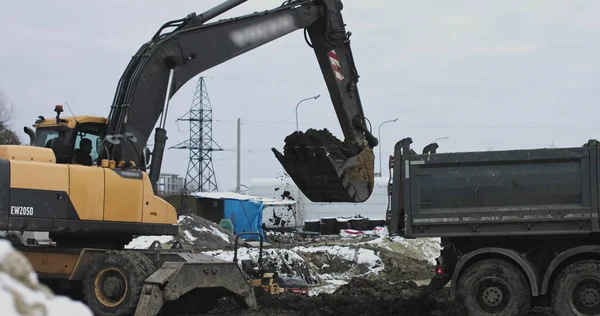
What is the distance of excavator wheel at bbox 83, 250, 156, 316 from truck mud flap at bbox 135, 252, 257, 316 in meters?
0.21

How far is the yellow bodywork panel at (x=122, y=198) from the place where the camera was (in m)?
10.3

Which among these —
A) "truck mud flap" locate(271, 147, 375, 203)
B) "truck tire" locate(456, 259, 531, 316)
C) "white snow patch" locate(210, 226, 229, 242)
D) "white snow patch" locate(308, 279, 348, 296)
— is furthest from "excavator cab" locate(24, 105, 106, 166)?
"white snow patch" locate(210, 226, 229, 242)

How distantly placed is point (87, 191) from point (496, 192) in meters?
5.69

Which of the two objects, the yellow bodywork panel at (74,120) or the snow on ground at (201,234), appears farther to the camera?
the snow on ground at (201,234)

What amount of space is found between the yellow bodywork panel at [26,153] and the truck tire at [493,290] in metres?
6.00

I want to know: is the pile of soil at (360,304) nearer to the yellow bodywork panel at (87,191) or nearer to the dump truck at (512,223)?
the dump truck at (512,223)

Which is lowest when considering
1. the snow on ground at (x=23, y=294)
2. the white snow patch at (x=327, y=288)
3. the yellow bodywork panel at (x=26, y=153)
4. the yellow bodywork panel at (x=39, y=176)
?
the white snow patch at (x=327, y=288)

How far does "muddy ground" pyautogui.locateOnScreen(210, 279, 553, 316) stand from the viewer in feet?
35.6

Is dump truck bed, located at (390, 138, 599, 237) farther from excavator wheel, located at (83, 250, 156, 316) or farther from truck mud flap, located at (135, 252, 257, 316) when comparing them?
excavator wheel, located at (83, 250, 156, 316)

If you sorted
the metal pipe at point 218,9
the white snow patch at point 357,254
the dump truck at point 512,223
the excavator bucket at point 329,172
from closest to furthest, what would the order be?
the dump truck at point 512,223, the metal pipe at point 218,9, the excavator bucket at point 329,172, the white snow patch at point 357,254

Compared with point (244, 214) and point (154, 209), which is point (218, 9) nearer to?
point (154, 209)

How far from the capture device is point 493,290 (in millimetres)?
9641

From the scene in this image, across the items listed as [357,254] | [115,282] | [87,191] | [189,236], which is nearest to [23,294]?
[115,282]

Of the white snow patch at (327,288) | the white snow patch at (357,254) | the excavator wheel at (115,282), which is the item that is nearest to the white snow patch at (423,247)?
the white snow patch at (357,254)
